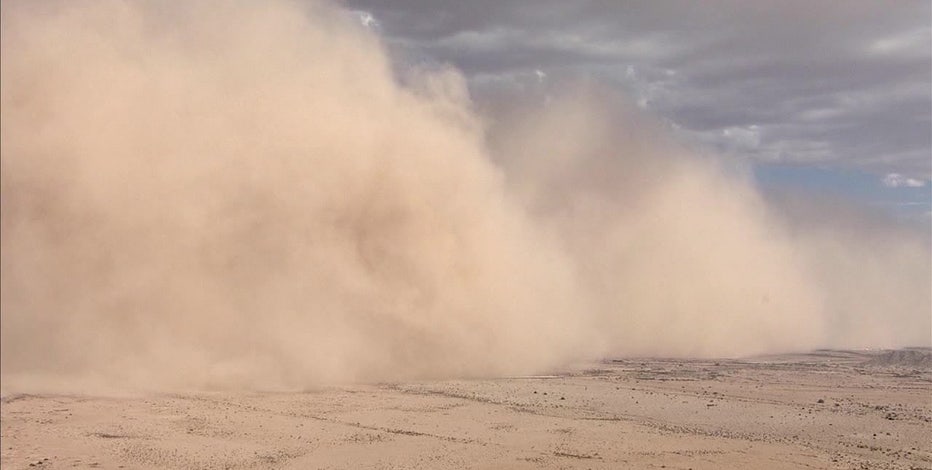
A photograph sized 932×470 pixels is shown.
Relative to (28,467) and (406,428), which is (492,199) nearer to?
(406,428)

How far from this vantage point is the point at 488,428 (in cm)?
1734

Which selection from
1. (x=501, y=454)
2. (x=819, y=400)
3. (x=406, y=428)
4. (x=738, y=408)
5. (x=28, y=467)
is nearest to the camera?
(x=28, y=467)

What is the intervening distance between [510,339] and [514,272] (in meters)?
4.39

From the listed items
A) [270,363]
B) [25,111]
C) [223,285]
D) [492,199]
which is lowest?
[270,363]

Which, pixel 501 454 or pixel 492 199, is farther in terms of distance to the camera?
pixel 492 199

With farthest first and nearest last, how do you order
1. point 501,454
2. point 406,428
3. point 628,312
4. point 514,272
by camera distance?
1. point 628,312
2. point 514,272
3. point 406,428
4. point 501,454

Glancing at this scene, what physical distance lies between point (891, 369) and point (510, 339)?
49.1 feet

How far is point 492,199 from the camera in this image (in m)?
34.5

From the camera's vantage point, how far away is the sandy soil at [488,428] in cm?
1404

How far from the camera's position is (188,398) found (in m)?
18.9

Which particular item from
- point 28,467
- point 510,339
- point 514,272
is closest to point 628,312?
point 514,272

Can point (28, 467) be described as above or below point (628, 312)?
below

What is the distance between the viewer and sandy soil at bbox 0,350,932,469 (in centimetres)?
1404

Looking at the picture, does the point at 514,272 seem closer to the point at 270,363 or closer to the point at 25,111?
the point at 270,363
